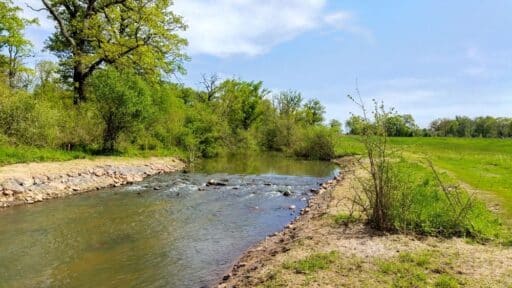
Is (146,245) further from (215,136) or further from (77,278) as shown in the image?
(215,136)

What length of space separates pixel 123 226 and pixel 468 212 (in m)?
10.9

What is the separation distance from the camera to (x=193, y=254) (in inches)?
445

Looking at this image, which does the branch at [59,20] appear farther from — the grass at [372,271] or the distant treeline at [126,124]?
the grass at [372,271]

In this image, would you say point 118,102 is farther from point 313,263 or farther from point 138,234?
point 313,263

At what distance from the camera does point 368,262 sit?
8312 millimetres

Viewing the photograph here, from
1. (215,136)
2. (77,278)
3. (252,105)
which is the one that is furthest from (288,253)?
(252,105)

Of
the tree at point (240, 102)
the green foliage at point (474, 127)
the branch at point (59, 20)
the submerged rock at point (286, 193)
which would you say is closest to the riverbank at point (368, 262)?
the submerged rock at point (286, 193)

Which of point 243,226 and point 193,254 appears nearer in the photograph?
point 193,254

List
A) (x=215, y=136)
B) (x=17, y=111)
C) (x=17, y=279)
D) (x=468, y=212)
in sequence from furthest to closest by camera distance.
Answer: (x=215, y=136), (x=17, y=111), (x=468, y=212), (x=17, y=279)

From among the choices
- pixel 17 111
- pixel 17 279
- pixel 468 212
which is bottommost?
pixel 17 279

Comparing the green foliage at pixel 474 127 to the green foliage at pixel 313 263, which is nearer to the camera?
the green foliage at pixel 313 263

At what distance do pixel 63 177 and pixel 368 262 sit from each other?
57.1 feet

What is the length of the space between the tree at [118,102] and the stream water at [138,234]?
803 centimetres

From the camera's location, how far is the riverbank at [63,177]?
58.9 ft
